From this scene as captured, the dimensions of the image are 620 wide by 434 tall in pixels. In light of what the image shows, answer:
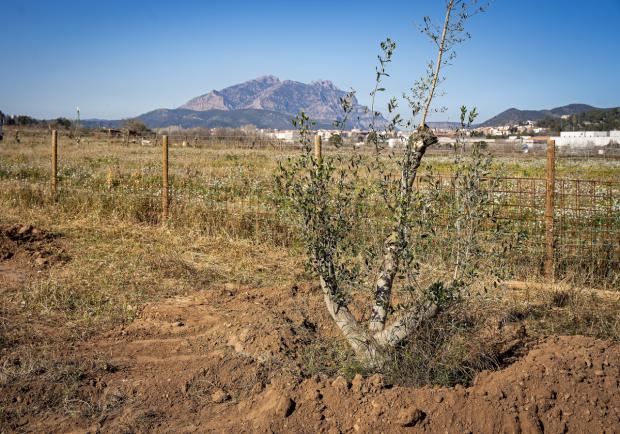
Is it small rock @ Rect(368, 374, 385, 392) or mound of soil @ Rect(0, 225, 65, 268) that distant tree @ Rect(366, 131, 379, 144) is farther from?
mound of soil @ Rect(0, 225, 65, 268)

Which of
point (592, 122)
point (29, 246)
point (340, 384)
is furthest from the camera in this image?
point (592, 122)

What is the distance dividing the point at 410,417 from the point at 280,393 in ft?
2.95

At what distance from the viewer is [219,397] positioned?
437 cm

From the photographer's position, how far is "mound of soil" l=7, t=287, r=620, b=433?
3562 mm

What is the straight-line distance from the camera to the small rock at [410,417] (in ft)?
11.4

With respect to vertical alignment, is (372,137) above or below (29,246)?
above

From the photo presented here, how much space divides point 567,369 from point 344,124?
2430 millimetres

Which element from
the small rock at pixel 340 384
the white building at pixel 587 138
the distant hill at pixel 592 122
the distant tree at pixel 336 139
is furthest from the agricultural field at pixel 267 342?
the distant hill at pixel 592 122

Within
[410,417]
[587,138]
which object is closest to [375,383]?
[410,417]

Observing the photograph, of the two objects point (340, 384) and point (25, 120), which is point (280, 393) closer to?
point (340, 384)

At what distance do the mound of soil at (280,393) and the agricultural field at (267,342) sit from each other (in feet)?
0.04

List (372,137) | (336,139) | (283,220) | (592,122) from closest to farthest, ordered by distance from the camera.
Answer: (336,139)
(372,137)
(283,220)
(592,122)

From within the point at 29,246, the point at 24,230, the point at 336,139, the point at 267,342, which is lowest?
the point at 267,342

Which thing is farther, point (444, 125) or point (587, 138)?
point (587, 138)
